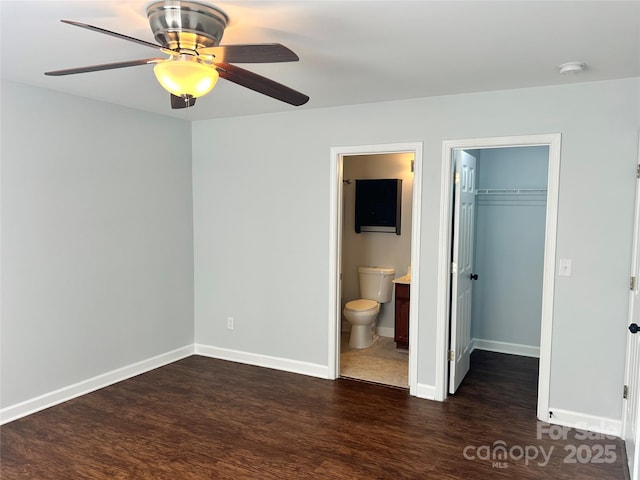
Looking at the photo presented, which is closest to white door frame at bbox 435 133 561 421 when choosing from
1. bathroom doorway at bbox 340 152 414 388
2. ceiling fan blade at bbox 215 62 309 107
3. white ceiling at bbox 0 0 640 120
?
white ceiling at bbox 0 0 640 120

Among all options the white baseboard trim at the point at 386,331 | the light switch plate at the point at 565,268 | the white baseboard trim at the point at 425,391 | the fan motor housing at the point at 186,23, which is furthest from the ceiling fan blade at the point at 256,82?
the white baseboard trim at the point at 386,331

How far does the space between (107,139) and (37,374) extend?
190 centimetres

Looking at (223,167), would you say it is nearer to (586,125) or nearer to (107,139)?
(107,139)

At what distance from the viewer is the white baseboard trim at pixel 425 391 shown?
3.70m

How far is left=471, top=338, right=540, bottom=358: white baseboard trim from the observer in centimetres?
473

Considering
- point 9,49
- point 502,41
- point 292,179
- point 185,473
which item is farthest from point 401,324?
point 9,49

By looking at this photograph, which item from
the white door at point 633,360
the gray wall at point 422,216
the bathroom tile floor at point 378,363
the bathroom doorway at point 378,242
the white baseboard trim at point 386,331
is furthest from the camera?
the white baseboard trim at point 386,331

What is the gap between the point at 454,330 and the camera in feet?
12.2

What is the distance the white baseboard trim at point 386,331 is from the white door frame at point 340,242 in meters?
1.45

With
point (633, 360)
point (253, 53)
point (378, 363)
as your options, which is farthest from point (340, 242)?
point (253, 53)

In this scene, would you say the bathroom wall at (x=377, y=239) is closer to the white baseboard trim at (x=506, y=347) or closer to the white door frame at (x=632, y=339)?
the white baseboard trim at (x=506, y=347)

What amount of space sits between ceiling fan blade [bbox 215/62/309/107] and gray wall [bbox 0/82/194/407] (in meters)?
2.00

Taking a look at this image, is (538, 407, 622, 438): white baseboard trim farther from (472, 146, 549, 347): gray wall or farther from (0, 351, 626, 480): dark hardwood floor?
(472, 146, 549, 347): gray wall

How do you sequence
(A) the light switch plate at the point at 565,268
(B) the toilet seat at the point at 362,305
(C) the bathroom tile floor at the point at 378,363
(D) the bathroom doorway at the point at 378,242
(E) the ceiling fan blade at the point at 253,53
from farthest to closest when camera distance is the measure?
(D) the bathroom doorway at the point at 378,242 < (B) the toilet seat at the point at 362,305 < (C) the bathroom tile floor at the point at 378,363 < (A) the light switch plate at the point at 565,268 < (E) the ceiling fan blade at the point at 253,53
